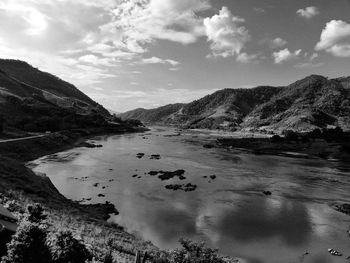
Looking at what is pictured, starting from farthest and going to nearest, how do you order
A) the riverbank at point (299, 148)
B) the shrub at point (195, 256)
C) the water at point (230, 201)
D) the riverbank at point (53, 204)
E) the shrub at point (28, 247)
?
the riverbank at point (299, 148) < the water at point (230, 201) < the riverbank at point (53, 204) < the shrub at point (195, 256) < the shrub at point (28, 247)

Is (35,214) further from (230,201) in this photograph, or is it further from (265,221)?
(230,201)

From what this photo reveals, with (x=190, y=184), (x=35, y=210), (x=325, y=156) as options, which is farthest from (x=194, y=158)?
(x=35, y=210)

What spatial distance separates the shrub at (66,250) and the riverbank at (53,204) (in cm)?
458

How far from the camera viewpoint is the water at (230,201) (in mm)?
43250

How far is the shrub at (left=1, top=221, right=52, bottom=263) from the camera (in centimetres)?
1748

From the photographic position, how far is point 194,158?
391ft

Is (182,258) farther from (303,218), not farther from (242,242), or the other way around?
(303,218)

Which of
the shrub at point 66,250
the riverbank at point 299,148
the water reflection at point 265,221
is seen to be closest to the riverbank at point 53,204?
the shrub at point 66,250

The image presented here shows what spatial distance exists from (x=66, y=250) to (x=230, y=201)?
47.8m

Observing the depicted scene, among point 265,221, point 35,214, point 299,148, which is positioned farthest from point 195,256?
point 299,148

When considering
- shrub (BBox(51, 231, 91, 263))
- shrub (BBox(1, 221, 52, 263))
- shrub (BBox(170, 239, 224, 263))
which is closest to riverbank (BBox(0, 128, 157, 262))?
shrub (BBox(170, 239, 224, 263))

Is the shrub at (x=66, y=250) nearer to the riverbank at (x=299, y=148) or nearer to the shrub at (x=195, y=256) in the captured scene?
the shrub at (x=195, y=256)

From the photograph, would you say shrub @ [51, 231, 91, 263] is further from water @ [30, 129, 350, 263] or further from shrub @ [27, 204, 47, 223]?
water @ [30, 129, 350, 263]

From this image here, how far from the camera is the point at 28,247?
58.0 feet
